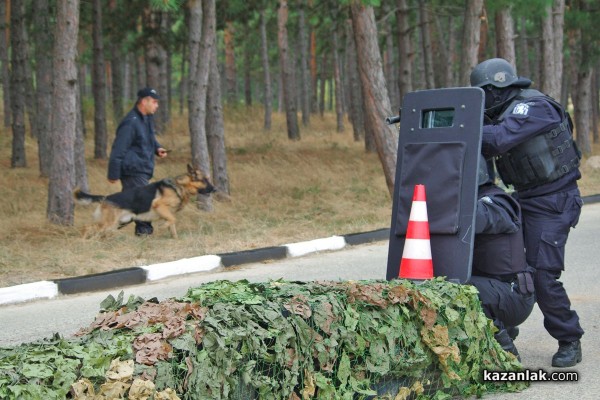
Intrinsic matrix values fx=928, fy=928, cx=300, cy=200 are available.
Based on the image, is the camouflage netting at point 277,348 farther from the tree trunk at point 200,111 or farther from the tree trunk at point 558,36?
the tree trunk at point 558,36

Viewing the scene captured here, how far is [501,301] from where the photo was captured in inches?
200

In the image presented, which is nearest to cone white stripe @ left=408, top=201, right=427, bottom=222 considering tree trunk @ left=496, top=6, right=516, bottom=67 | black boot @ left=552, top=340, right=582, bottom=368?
black boot @ left=552, top=340, right=582, bottom=368

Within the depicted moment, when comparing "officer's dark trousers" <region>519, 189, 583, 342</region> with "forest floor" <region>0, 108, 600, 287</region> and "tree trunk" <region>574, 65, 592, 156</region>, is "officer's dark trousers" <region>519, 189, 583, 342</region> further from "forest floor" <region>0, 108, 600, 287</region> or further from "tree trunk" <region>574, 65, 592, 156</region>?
"tree trunk" <region>574, 65, 592, 156</region>

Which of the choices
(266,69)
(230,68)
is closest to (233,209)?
(266,69)

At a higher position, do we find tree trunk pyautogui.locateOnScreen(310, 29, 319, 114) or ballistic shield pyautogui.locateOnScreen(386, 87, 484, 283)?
tree trunk pyautogui.locateOnScreen(310, 29, 319, 114)

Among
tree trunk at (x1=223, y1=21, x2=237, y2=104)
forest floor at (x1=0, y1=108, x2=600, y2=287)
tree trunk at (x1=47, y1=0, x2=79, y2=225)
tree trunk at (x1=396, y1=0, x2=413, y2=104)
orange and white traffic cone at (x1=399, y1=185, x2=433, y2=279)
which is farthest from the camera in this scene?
tree trunk at (x1=223, y1=21, x2=237, y2=104)

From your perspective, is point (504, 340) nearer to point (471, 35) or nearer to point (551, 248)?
point (551, 248)

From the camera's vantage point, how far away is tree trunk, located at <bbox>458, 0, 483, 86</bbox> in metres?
16.8

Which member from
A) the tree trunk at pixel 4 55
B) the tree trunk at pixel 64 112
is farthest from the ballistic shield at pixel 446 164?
the tree trunk at pixel 4 55

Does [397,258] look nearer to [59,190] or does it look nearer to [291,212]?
[59,190]

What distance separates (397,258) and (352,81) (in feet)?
85.4

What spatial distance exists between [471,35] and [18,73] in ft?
30.0

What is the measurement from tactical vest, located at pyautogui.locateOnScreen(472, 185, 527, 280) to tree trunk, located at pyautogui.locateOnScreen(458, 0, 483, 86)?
12213 mm

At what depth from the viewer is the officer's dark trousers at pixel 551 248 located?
537cm
